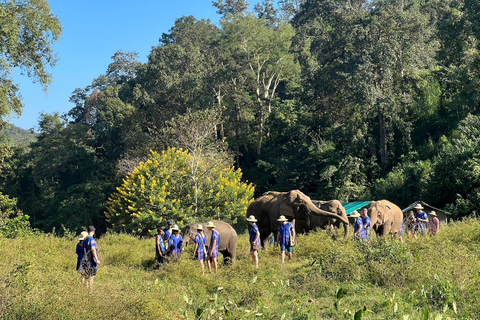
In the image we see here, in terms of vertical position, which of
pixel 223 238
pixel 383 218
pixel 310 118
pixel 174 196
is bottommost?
pixel 223 238

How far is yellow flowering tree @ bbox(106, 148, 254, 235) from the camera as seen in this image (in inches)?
931

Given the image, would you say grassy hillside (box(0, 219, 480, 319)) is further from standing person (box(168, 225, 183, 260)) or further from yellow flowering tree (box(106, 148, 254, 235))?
yellow flowering tree (box(106, 148, 254, 235))

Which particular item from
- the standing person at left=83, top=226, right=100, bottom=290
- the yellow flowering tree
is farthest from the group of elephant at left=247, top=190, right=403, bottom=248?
the yellow flowering tree

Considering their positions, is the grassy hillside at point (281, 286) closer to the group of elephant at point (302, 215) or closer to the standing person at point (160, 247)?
the standing person at point (160, 247)

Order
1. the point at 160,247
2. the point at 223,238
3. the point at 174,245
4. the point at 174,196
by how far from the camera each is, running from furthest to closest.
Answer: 1. the point at 174,196
2. the point at 223,238
3. the point at 160,247
4. the point at 174,245

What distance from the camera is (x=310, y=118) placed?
1441 inches

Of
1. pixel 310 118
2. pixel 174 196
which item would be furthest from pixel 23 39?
pixel 310 118

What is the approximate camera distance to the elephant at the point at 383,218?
15.3m

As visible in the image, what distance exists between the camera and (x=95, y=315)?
273 inches

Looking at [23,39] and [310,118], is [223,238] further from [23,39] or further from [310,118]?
[310,118]

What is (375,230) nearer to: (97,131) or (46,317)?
(46,317)

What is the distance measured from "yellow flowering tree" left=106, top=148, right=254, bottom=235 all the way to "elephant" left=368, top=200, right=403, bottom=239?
9.80 m

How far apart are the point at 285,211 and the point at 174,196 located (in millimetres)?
11003

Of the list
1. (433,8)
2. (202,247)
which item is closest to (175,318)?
(202,247)
